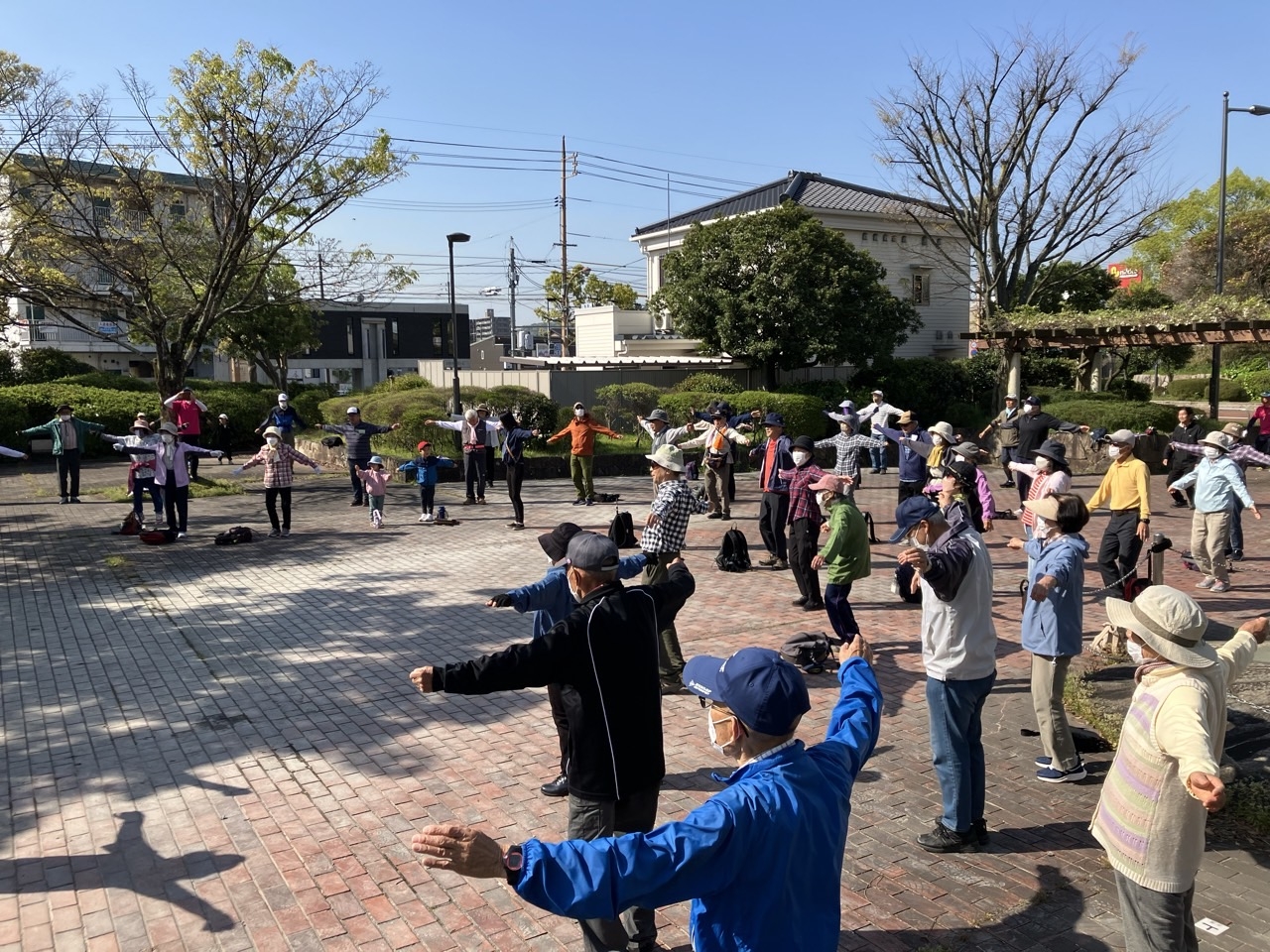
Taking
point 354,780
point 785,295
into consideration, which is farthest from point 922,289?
point 354,780

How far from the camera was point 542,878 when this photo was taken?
2141 mm

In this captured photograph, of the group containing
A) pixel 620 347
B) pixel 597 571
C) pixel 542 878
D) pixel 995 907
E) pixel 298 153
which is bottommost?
pixel 995 907

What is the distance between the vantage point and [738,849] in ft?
7.54

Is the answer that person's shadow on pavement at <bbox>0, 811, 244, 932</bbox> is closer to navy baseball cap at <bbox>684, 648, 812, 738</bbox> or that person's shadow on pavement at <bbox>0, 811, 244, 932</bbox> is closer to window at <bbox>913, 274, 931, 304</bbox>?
navy baseball cap at <bbox>684, 648, 812, 738</bbox>

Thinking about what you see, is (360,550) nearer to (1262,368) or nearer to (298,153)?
(298,153)

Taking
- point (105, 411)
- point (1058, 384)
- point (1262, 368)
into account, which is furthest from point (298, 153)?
point (1262, 368)

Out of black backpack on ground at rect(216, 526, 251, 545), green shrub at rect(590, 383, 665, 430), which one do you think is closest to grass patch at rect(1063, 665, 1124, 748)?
black backpack on ground at rect(216, 526, 251, 545)

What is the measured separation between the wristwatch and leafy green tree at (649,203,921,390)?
2640 centimetres

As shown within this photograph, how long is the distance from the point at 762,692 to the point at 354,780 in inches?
165

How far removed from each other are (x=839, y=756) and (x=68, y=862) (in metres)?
4.37

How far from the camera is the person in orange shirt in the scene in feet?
51.4

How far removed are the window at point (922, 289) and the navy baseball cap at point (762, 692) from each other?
1496 inches

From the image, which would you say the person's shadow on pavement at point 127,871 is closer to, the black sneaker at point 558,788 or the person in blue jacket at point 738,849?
the black sneaker at point 558,788

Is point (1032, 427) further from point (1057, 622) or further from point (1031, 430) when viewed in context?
point (1057, 622)
